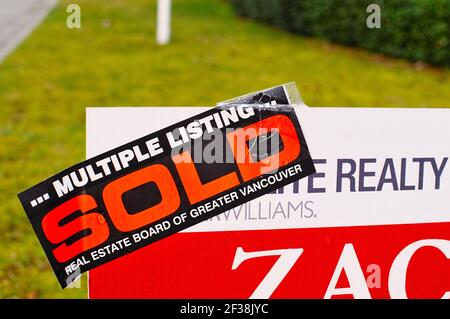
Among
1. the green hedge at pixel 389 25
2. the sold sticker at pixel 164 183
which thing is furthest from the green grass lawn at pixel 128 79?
the sold sticker at pixel 164 183

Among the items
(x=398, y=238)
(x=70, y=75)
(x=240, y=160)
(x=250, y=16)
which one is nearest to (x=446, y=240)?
(x=398, y=238)

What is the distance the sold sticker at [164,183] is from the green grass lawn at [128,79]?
1.48 meters

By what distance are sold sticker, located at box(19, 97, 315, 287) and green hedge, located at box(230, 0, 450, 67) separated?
7.64 m

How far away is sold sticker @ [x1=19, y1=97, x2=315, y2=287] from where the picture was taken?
8.75ft

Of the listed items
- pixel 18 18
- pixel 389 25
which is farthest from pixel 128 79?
pixel 18 18

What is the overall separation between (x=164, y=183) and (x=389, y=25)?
26.8ft

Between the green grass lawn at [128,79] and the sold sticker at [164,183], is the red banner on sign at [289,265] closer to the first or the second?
the sold sticker at [164,183]

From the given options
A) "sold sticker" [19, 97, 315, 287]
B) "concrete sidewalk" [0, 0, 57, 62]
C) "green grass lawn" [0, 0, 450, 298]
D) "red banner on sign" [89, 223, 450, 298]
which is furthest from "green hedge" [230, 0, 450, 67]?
"sold sticker" [19, 97, 315, 287]

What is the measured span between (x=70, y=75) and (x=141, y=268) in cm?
650

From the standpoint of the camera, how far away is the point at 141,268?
108 inches

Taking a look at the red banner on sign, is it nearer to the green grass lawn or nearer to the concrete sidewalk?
the green grass lawn

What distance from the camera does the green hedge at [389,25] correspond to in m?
9.67

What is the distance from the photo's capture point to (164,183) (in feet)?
8.89

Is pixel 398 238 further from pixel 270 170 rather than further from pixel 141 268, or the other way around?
pixel 141 268
